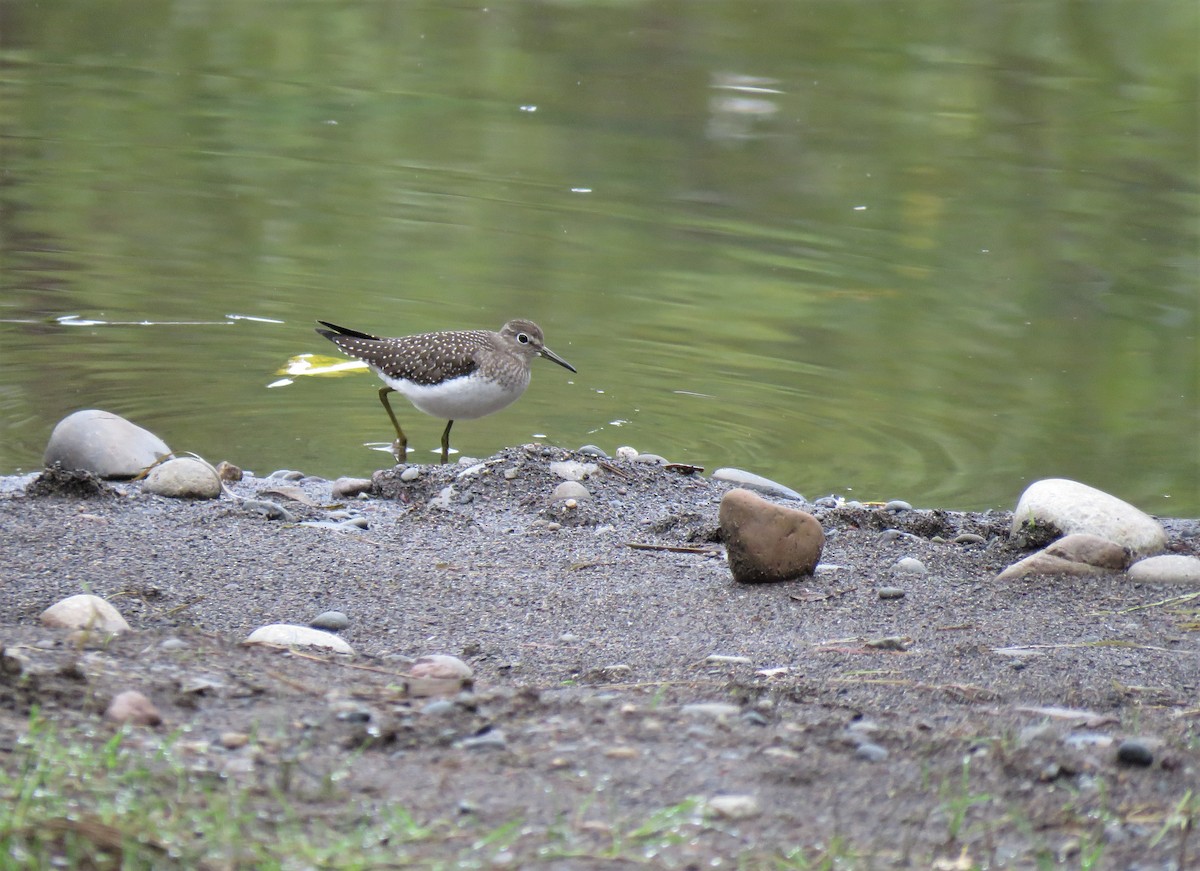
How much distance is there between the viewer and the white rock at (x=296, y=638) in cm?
399

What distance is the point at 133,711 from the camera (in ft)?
10.3

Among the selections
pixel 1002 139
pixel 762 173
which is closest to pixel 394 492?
pixel 762 173

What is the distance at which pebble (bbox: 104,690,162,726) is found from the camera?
3121 millimetres

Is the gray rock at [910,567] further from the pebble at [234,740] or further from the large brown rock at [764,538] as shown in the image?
the pebble at [234,740]

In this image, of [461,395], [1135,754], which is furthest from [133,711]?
[461,395]

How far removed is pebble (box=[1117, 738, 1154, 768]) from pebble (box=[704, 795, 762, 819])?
0.84m

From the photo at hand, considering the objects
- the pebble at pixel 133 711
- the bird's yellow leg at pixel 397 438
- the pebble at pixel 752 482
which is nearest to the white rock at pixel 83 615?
the pebble at pixel 133 711

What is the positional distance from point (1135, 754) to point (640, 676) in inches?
51.1

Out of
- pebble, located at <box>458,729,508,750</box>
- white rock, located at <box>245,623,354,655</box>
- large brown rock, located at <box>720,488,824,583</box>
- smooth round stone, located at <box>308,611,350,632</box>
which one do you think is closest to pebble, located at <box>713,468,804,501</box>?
large brown rock, located at <box>720,488,824,583</box>

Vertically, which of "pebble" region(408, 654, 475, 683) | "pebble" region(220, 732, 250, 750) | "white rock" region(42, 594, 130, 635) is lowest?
"pebble" region(408, 654, 475, 683)

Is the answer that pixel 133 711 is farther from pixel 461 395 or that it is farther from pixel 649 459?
pixel 461 395

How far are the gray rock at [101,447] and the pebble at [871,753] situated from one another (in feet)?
13.1

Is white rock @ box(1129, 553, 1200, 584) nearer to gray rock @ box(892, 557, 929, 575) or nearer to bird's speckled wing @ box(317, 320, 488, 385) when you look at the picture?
gray rock @ box(892, 557, 929, 575)

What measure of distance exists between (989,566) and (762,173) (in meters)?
7.42
